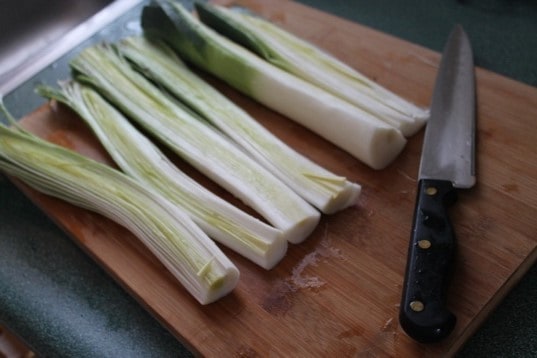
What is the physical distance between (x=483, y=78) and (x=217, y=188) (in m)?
0.90

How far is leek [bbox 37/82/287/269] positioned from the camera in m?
1.52

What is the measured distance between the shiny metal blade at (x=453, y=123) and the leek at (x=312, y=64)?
0.08 metres

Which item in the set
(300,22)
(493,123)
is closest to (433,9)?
(300,22)

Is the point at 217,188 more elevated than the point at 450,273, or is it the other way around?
the point at 217,188

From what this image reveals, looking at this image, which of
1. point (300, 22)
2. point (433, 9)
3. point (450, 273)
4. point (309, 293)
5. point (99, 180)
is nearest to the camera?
point (450, 273)

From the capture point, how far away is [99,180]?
169 cm

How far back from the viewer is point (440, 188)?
4.96 ft

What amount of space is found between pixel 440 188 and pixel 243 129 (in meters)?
0.61

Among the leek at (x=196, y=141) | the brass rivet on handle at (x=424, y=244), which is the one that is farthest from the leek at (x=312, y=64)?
the brass rivet on handle at (x=424, y=244)

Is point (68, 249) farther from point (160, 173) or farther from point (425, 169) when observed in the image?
point (425, 169)

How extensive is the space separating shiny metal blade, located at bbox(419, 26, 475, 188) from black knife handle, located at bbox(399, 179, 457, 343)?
9 cm

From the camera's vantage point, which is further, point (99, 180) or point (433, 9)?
point (433, 9)

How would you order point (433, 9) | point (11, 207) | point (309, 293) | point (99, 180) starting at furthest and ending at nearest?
point (433, 9) → point (11, 207) → point (99, 180) → point (309, 293)

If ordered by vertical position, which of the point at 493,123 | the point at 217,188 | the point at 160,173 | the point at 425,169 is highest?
the point at 160,173
